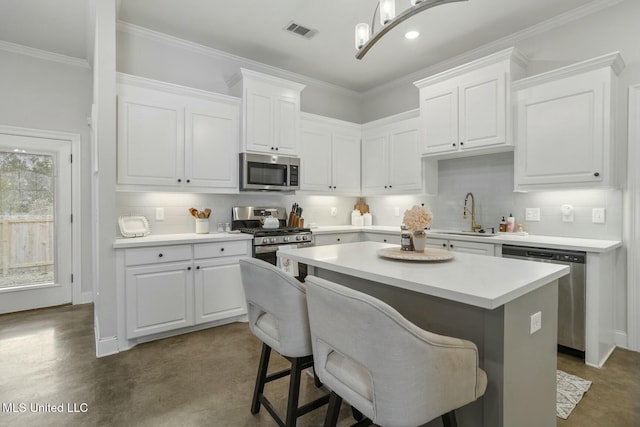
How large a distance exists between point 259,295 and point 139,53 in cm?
319

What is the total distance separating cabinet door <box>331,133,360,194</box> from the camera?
15.1 feet

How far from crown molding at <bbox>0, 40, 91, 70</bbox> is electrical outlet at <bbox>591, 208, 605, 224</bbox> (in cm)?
568

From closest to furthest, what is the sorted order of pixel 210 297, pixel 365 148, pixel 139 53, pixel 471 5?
pixel 471 5 → pixel 210 297 → pixel 139 53 → pixel 365 148

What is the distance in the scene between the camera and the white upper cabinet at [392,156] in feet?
13.6

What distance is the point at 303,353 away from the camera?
1.58 m

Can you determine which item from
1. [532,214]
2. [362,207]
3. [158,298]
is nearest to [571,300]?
[532,214]

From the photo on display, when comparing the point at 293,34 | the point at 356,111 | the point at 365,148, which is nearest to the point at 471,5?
the point at 293,34

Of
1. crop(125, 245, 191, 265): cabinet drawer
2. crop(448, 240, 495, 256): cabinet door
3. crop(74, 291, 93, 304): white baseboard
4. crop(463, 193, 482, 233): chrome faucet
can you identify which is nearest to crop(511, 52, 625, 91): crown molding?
crop(463, 193, 482, 233): chrome faucet

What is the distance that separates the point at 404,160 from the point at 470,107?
1.04 metres

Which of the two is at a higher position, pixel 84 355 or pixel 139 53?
pixel 139 53

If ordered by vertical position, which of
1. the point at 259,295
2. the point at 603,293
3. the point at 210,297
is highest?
the point at 259,295

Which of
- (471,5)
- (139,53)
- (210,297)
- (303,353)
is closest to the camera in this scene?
(303,353)

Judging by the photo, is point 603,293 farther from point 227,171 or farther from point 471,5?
point 227,171

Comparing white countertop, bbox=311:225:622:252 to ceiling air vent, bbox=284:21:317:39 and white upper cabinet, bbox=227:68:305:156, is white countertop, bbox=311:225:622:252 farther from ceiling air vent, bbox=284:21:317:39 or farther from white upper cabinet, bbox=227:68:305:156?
ceiling air vent, bbox=284:21:317:39
